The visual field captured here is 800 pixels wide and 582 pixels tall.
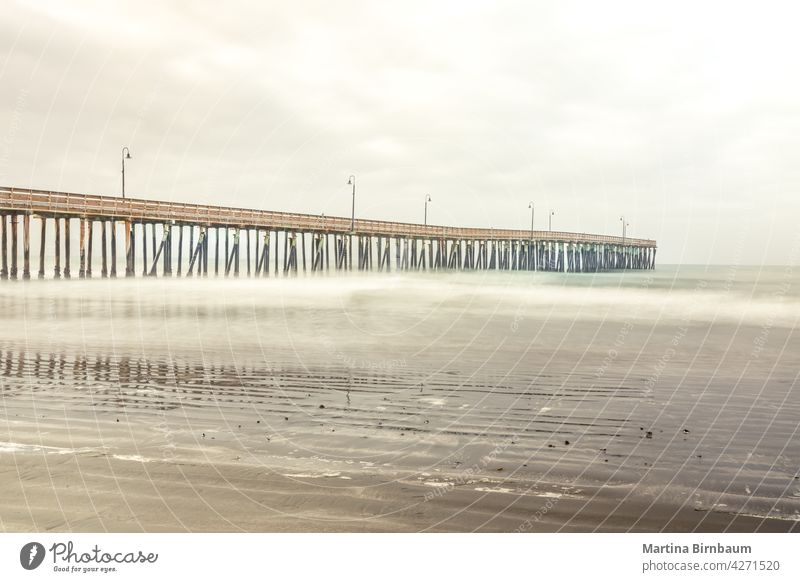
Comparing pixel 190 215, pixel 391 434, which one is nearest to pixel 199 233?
pixel 190 215

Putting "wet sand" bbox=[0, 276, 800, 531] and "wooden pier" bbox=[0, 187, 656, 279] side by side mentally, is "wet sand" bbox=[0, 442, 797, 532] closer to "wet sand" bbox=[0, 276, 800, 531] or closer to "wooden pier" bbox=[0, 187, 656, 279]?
"wet sand" bbox=[0, 276, 800, 531]

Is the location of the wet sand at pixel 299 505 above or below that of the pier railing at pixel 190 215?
below

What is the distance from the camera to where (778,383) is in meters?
9.76

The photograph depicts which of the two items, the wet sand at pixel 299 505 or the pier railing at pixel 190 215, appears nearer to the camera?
the wet sand at pixel 299 505

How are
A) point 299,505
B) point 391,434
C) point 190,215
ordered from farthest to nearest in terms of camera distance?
point 190,215 < point 391,434 < point 299,505

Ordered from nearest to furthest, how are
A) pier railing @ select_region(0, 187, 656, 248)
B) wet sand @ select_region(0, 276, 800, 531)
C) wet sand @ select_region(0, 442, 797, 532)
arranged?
1. wet sand @ select_region(0, 442, 797, 532)
2. wet sand @ select_region(0, 276, 800, 531)
3. pier railing @ select_region(0, 187, 656, 248)

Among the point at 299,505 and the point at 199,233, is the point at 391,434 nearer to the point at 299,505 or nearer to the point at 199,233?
the point at 299,505

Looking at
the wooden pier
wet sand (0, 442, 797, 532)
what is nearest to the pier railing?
the wooden pier

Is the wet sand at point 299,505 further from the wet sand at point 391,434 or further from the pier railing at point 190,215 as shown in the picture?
the pier railing at point 190,215

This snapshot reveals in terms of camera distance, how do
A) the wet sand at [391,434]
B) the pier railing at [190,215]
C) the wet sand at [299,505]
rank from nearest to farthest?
the wet sand at [299,505]
the wet sand at [391,434]
the pier railing at [190,215]

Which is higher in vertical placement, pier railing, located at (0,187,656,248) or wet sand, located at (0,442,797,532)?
pier railing, located at (0,187,656,248)

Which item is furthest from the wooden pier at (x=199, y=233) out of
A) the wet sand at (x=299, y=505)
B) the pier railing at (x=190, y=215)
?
the wet sand at (x=299, y=505)
